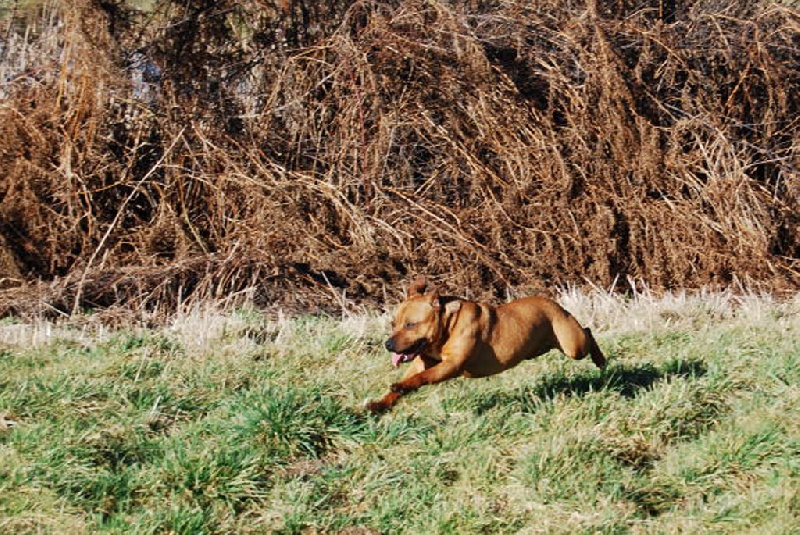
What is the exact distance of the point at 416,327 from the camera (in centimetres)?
500

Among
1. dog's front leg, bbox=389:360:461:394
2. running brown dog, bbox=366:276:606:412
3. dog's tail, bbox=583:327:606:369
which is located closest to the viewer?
dog's front leg, bbox=389:360:461:394

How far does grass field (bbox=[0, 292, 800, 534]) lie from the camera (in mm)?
4332

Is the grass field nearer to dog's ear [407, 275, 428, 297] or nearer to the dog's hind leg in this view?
the dog's hind leg

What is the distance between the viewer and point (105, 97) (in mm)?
9469

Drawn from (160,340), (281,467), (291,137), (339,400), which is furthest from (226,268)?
(281,467)

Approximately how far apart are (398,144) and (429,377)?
5.26 m

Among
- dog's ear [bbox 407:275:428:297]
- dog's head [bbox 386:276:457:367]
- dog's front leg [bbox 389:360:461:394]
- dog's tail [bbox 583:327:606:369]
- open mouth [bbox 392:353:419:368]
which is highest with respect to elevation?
dog's ear [bbox 407:275:428:297]

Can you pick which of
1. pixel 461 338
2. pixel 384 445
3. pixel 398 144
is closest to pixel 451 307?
pixel 461 338

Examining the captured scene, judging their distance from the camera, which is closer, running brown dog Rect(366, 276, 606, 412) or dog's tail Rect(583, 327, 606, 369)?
running brown dog Rect(366, 276, 606, 412)

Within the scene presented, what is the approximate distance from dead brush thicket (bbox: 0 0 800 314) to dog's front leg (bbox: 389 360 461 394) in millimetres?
4072

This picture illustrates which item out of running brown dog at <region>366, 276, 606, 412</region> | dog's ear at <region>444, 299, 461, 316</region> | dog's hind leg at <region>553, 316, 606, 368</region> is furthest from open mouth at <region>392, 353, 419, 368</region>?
dog's hind leg at <region>553, 316, 606, 368</region>

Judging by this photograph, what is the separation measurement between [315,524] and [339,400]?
3.75 feet

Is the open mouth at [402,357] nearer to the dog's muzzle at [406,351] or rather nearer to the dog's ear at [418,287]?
the dog's muzzle at [406,351]

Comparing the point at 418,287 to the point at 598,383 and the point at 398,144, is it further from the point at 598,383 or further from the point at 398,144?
the point at 398,144
